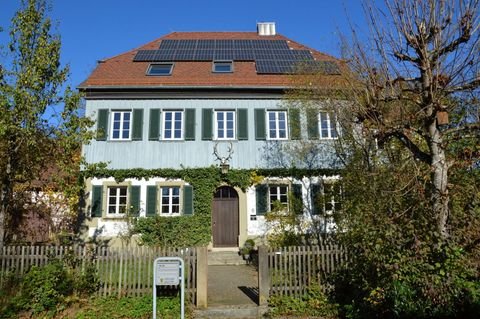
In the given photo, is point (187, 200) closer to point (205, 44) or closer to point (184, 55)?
point (184, 55)

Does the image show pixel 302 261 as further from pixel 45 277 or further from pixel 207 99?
pixel 207 99

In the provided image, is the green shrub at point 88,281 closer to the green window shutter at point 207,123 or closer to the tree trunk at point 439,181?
the tree trunk at point 439,181

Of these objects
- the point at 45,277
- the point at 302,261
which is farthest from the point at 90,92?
the point at 302,261

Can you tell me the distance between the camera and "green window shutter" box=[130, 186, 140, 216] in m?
16.1

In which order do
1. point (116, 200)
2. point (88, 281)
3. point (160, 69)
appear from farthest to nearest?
point (160, 69), point (116, 200), point (88, 281)

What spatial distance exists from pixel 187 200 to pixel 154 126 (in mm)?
3476

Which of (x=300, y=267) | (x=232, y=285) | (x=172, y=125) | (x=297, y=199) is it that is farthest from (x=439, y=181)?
(x=172, y=125)

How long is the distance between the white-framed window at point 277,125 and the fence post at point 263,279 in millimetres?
9384

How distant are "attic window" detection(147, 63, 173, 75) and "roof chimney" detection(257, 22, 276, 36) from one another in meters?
7.52

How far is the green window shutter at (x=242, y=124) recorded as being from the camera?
16.8 meters

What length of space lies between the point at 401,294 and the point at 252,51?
16.4 meters

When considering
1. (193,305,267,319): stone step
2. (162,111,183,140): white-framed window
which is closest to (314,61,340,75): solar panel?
(162,111,183,140): white-framed window

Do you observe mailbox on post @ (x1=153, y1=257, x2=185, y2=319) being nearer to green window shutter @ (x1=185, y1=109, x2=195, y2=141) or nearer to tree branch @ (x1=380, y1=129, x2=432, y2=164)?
tree branch @ (x1=380, y1=129, x2=432, y2=164)

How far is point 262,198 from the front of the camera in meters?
16.4
